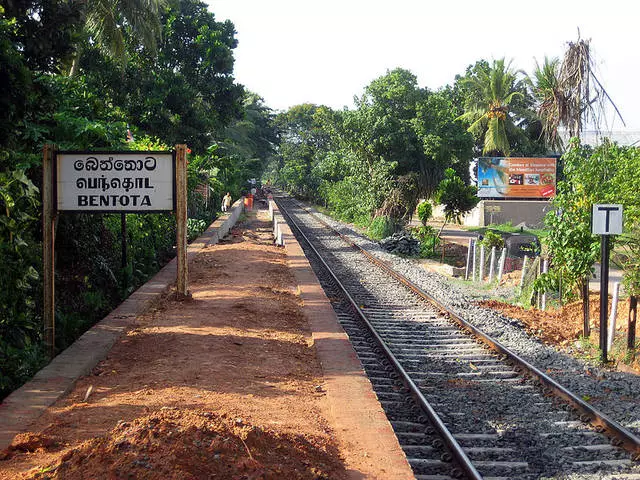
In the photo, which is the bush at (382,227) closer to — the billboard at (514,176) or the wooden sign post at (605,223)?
the billboard at (514,176)

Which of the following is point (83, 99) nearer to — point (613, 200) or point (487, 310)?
point (487, 310)

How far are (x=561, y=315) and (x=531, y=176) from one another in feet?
113

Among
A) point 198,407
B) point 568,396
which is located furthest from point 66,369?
point 568,396

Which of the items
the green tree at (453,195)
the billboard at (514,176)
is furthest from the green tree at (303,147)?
the green tree at (453,195)

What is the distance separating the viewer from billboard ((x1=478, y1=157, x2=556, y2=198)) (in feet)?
155

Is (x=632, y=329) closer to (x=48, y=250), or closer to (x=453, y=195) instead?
(x=48, y=250)

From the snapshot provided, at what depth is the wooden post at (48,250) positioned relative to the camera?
891cm

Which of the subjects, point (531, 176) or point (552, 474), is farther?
point (531, 176)

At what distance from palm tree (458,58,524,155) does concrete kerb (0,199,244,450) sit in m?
43.6

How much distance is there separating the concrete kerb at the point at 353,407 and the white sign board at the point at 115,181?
10.2 ft

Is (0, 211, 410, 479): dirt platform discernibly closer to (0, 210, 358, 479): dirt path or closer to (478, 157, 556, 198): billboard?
(0, 210, 358, 479): dirt path

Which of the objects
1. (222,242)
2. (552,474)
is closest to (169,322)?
(552,474)

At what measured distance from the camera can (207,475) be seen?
4.34 m

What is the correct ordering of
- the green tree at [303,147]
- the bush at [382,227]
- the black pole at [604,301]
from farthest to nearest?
1. the green tree at [303,147]
2. the bush at [382,227]
3. the black pole at [604,301]
